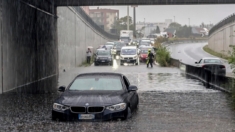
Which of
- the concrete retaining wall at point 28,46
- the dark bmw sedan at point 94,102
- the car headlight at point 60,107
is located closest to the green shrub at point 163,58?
the concrete retaining wall at point 28,46

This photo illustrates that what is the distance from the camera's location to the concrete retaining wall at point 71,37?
44906 mm

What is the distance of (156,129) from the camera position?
43.5ft

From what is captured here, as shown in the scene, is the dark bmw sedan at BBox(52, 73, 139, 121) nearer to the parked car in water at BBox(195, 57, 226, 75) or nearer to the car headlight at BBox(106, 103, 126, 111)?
the car headlight at BBox(106, 103, 126, 111)

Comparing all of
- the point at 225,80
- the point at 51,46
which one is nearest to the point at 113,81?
the point at 225,80

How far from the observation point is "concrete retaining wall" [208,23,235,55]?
227ft

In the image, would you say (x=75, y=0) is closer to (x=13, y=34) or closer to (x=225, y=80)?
(x=13, y=34)

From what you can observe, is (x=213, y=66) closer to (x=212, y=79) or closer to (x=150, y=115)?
(x=212, y=79)

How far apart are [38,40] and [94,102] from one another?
21.7 meters

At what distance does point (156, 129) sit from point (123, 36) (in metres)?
99.6

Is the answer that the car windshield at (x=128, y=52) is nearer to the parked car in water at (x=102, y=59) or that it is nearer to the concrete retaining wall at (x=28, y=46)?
the parked car in water at (x=102, y=59)

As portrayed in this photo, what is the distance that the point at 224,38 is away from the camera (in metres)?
76.8

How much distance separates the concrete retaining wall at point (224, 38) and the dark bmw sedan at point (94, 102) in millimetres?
51080

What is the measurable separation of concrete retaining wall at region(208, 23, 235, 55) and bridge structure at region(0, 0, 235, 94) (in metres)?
22.2

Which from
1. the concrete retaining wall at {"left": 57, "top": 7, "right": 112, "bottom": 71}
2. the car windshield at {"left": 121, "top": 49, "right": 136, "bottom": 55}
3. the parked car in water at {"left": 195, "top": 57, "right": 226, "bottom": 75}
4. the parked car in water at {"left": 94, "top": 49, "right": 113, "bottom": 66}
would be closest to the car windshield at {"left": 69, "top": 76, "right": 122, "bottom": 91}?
the parked car in water at {"left": 195, "top": 57, "right": 226, "bottom": 75}
